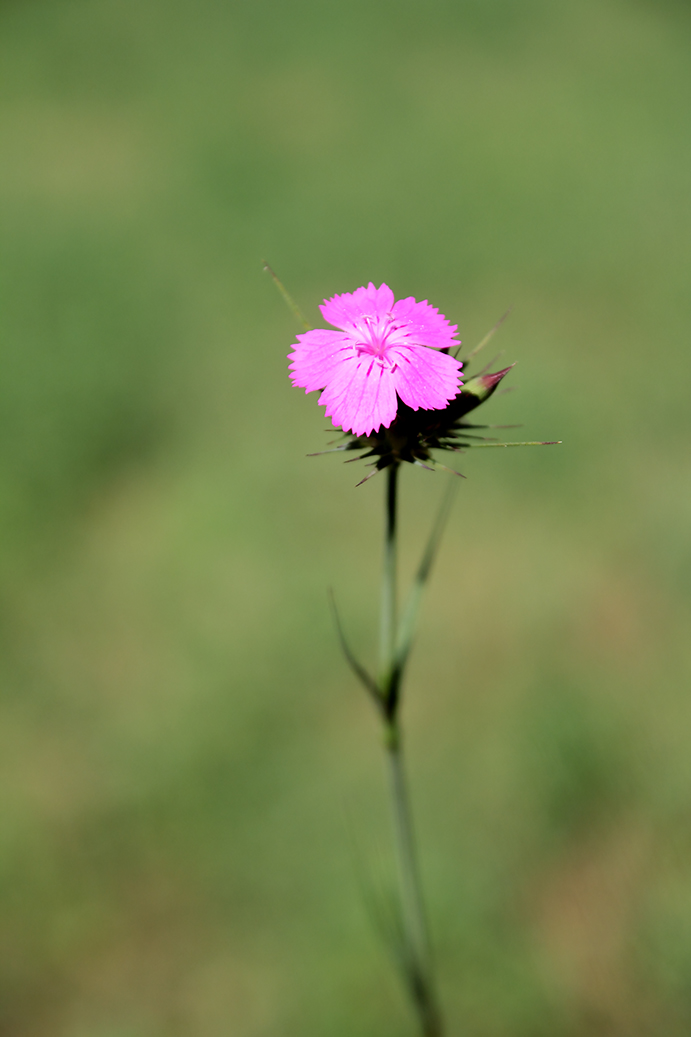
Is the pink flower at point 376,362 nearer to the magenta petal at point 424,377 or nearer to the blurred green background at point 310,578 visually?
the magenta petal at point 424,377

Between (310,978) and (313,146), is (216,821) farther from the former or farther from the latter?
(313,146)

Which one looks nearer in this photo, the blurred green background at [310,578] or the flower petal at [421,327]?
the flower petal at [421,327]

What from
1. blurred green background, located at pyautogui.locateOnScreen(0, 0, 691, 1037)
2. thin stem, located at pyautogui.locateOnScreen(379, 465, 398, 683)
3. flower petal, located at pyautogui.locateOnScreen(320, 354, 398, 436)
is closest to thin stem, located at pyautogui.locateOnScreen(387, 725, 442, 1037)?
Result: thin stem, located at pyautogui.locateOnScreen(379, 465, 398, 683)

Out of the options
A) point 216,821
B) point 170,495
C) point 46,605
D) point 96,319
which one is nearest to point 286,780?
point 216,821

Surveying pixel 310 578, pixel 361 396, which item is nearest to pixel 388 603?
pixel 361 396

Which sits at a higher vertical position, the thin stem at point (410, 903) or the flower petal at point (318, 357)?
the flower petal at point (318, 357)

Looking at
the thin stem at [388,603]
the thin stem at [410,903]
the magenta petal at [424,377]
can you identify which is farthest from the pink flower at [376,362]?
the thin stem at [410,903]
